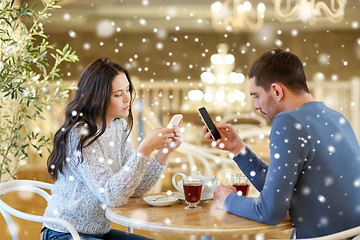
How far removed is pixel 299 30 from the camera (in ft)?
23.0

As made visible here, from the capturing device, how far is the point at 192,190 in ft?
4.28

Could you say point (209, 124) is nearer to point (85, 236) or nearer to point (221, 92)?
point (85, 236)

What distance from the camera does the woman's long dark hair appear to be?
1.41 m

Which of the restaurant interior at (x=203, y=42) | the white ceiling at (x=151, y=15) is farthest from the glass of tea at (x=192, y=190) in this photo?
the white ceiling at (x=151, y=15)

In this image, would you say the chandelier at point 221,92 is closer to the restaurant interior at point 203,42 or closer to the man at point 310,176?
the restaurant interior at point 203,42

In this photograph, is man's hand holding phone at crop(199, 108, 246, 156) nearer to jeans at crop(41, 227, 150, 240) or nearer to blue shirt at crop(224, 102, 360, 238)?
blue shirt at crop(224, 102, 360, 238)

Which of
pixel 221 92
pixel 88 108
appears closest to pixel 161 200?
pixel 88 108

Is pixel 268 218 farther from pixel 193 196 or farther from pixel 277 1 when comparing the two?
pixel 277 1

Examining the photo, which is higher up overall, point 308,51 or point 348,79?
point 308,51

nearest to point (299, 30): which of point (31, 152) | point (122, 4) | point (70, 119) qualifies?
point (122, 4)

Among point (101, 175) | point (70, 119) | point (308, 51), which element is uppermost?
point (308, 51)

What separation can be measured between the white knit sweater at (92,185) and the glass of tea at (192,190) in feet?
0.44

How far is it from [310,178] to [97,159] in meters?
0.63

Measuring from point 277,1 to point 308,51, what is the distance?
3.47m
